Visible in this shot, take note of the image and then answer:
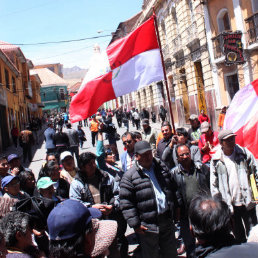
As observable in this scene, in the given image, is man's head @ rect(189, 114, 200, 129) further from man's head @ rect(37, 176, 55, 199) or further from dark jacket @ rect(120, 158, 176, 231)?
man's head @ rect(37, 176, 55, 199)

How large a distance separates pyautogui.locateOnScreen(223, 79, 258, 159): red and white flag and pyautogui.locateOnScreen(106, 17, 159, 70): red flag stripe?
206 centimetres

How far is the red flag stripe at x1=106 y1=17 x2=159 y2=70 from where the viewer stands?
605 cm

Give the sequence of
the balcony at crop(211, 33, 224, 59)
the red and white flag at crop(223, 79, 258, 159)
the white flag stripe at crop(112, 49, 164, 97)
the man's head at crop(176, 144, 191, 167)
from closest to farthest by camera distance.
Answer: the man's head at crop(176, 144, 191, 167) < the red and white flag at crop(223, 79, 258, 159) < the white flag stripe at crop(112, 49, 164, 97) < the balcony at crop(211, 33, 224, 59)

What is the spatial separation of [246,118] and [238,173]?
3.76 feet

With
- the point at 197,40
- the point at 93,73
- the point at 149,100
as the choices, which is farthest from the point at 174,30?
the point at 93,73

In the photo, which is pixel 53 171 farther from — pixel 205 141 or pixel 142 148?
pixel 205 141

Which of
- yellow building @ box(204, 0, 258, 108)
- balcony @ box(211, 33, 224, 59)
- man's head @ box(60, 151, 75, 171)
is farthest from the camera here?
balcony @ box(211, 33, 224, 59)

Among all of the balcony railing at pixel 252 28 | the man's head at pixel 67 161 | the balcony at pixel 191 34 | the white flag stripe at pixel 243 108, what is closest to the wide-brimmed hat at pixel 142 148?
the man's head at pixel 67 161

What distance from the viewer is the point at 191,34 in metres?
19.2

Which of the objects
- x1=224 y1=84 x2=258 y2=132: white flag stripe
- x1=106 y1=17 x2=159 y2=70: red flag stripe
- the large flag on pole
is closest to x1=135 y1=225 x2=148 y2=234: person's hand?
x1=224 y1=84 x2=258 y2=132: white flag stripe

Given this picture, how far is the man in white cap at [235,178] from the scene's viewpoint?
3.63m

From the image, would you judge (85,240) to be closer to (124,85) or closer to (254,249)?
(254,249)

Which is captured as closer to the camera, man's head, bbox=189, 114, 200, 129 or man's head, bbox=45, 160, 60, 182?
man's head, bbox=45, 160, 60, 182

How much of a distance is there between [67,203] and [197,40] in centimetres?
1797
